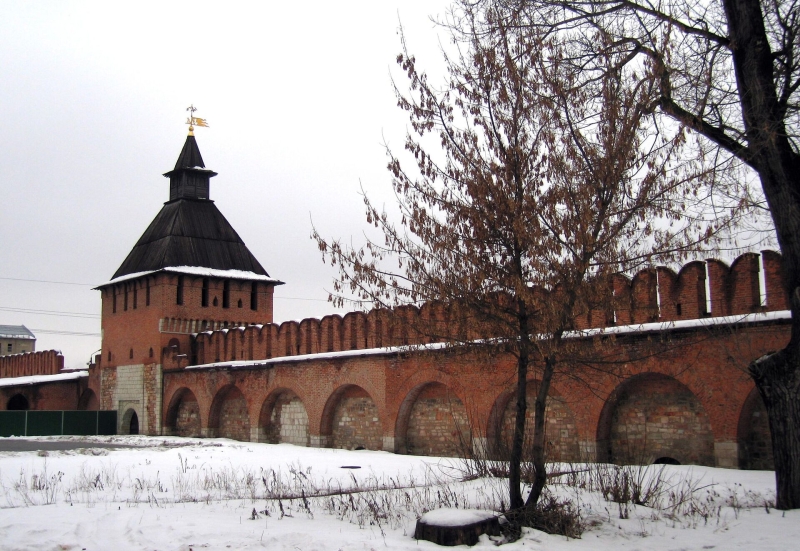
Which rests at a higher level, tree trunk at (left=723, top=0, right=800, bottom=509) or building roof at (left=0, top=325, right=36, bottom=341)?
building roof at (left=0, top=325, right=36, bottom=341)

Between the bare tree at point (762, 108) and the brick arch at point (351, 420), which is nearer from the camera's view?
the bare tree at point (762, 108)

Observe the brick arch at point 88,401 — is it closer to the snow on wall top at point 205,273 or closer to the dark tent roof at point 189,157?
the snow on wall top at point 205,273

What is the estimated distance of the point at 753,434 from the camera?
1042 cm

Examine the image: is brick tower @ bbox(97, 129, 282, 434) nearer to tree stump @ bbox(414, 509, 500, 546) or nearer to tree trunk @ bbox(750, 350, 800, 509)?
tree stump @ bbox(414, 509, 500, 546)

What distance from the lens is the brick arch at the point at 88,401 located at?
28.2 m

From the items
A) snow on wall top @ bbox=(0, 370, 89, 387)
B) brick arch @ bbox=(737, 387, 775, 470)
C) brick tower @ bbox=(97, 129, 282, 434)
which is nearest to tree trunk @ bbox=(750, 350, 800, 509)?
brick arch @ bbox=(737, 387, 775, 470)

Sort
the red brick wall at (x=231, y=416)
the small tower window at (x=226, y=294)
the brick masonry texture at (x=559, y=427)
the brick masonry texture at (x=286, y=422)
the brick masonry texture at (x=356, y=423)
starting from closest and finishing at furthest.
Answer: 1. the brick masonry texture at (x=559, y=427)
2. the brick masonry texture at (x=356, y=423)
3. the brick masonry texture at (x=286, y=422)
4. the red brick wall at (x=231, y=416)
5. the small tower window at (x=226, y=294)

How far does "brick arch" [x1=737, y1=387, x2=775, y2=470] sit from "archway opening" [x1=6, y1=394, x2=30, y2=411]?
29.3m

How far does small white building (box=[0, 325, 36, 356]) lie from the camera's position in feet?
238

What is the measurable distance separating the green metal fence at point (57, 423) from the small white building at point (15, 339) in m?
52.9

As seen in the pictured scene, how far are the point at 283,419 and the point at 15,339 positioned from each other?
213 ft

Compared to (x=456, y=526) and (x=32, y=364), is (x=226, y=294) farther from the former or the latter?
(x=456, y=526)

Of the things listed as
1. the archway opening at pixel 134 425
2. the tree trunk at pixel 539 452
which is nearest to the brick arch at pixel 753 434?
the tree trunk at pixel 539 452

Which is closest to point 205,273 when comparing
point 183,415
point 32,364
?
point 183,415
